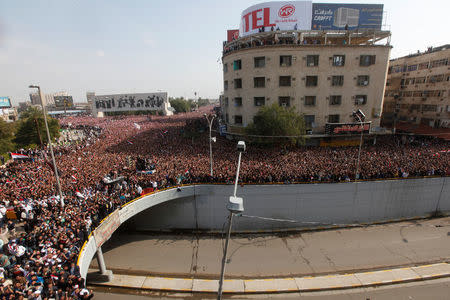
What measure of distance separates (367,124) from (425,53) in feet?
75.4

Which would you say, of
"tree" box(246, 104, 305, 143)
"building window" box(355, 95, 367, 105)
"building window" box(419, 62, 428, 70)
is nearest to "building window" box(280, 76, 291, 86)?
"tree" box(246, 104, 305, 143)

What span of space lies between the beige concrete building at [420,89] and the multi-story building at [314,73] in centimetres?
961

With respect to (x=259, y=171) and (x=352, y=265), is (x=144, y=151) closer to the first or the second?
(x=259, y=171)

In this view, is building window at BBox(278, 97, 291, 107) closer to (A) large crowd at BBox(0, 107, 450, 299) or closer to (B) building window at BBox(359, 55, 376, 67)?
(A) large crowd at BBox(0, 107, 450, 299)

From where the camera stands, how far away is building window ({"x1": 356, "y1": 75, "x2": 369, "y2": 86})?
29.7 m

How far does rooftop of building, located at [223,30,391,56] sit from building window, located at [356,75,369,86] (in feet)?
15.4

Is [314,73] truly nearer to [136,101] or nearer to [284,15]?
[284,15]

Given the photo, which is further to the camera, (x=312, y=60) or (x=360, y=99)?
(x=360, y=99)

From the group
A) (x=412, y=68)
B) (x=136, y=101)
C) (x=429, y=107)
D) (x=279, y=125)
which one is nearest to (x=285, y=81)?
(x=279, y=125)

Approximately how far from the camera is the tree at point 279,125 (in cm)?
2531

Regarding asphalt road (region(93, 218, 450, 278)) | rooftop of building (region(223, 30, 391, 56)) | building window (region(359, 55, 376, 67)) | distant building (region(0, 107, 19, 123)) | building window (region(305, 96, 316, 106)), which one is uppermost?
rooftop of building (region(223, 30, 391, 56))

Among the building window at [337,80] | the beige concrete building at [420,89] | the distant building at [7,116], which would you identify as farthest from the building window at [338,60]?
the distant building at [7,116]

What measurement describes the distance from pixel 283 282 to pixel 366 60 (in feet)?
99.4

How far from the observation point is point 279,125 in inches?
996
